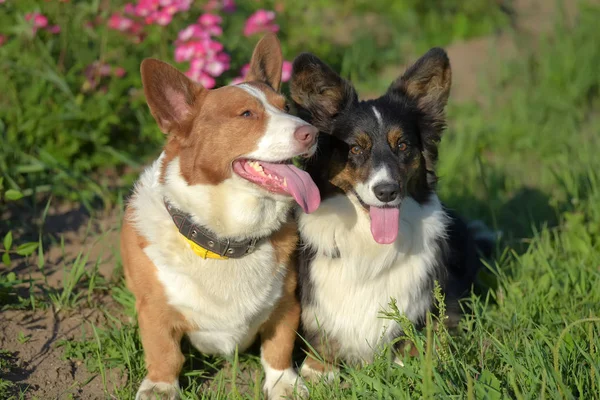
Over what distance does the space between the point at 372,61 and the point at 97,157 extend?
2.89 m

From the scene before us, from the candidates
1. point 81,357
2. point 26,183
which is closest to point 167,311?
point 81,357

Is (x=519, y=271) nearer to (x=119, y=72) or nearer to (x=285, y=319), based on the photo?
(x=285, y=319)

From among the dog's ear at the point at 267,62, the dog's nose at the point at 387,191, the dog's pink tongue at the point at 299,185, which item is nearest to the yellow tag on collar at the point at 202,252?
the dog's pink tongue at the point at 299,185

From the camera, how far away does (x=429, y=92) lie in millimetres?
3225

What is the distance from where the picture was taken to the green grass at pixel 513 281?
2535 mm

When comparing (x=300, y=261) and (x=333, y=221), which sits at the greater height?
(x=333, y=221)

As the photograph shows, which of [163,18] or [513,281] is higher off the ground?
[163,18]

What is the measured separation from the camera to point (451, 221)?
10.7 feet

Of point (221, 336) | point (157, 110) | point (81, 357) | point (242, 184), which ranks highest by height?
point (157, 110)

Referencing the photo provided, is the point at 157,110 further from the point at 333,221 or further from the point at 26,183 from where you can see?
the point at 26,183

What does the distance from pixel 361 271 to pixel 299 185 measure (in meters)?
0.60

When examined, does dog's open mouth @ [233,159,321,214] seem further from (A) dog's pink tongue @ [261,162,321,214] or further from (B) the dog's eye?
(B) the dog's eye

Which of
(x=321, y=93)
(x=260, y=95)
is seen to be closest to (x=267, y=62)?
(x=321, y=93)

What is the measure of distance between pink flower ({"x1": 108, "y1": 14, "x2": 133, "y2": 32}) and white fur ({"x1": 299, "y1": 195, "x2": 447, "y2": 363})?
231cm
